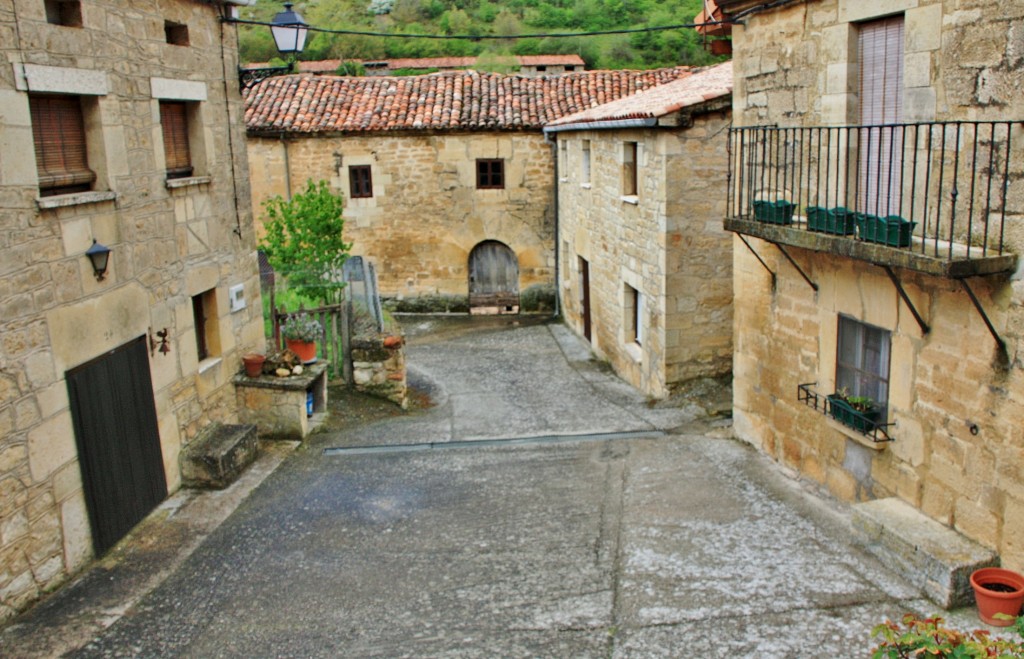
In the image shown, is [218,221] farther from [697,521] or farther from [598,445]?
[697,521]

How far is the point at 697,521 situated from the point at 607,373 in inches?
305

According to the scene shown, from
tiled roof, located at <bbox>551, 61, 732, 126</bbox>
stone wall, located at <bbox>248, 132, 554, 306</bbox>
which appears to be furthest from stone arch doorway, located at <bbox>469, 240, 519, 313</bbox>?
tiled roof, located at <bbox>551, 61, 732, 126</bbox>

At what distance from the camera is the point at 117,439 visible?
23.4 feet

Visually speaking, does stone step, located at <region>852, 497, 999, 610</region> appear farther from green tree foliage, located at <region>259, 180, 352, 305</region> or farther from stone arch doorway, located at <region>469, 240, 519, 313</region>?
stone arch doorway, located at <region>469, 240, 519, 313</region>

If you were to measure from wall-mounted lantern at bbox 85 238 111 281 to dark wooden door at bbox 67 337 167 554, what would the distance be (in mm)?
669

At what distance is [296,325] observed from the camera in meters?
10.5

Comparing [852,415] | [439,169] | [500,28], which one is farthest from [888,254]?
[500,28]

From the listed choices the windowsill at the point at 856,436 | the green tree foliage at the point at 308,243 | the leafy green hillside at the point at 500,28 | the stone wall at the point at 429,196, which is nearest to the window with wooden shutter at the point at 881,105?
the windowsill at the point at 856,436

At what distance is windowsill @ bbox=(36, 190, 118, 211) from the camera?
246 inches

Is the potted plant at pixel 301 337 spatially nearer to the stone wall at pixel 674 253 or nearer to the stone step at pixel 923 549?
the stone wall at pixel 674 253

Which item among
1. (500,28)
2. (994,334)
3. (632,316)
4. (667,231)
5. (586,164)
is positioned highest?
Answer: (500,28)

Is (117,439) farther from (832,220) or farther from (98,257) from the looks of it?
(832,220)

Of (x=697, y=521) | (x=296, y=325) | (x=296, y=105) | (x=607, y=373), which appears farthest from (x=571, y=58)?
(x=697, y=521)

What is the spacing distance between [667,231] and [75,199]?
288 inches
